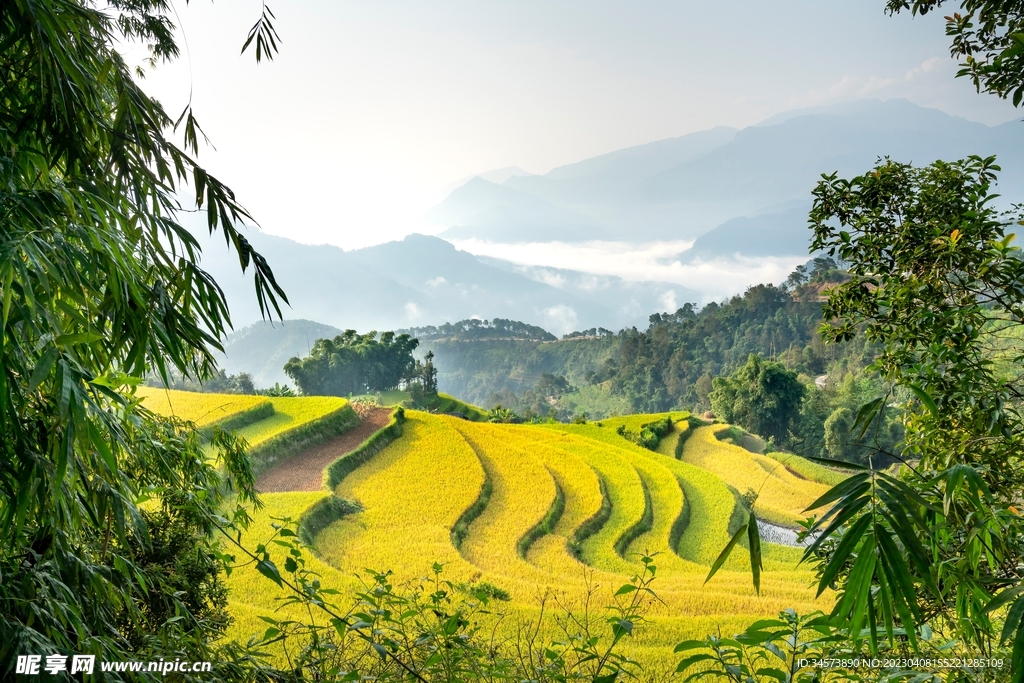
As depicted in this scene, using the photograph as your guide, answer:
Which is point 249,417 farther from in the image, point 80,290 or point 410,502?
point 80,290

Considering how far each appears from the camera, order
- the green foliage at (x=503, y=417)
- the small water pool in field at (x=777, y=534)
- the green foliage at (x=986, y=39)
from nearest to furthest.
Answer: the green foliage at (x=986, y=39)
the small water pool in field at (x=777, y=534)
the green foliage at (x=503, y=417)

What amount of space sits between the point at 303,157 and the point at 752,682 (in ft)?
A: 32.9

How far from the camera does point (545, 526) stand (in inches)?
238

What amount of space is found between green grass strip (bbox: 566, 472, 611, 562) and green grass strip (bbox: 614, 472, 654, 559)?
0.28 metres

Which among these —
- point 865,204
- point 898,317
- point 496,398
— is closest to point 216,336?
point 898,317

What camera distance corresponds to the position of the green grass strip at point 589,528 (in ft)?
19.1

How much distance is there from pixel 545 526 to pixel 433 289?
3967 centimetres

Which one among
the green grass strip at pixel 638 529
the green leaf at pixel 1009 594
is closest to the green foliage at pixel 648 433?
the green grass strip at pixel 638 529

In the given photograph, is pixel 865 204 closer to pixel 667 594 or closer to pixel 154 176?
pixel 154 176

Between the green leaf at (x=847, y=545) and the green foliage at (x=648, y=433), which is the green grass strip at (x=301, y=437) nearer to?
the green foliage at (x=648, y=433)

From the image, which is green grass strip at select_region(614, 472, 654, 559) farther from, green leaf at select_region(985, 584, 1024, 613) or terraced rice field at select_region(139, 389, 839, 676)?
green leaf at select_region(985, 584, 1024, 613)

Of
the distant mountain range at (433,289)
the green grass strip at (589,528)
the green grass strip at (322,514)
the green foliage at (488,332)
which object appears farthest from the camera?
the distant mountain range at (433,289)

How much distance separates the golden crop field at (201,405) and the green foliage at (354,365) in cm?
314

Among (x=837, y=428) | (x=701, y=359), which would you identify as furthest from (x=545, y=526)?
(x=701, y=359)
